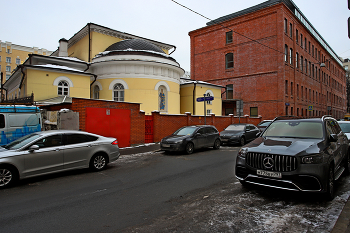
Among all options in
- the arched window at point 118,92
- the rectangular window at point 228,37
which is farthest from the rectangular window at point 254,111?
the arched window at point 118,92

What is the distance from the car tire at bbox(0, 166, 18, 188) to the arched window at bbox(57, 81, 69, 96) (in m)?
13.1

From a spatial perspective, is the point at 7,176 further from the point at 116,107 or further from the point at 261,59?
the point at 261,59

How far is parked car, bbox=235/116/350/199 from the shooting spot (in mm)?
4383

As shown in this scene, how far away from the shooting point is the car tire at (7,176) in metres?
5.92

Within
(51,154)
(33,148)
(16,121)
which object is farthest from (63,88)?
(33,148)

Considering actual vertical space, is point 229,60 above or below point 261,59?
above

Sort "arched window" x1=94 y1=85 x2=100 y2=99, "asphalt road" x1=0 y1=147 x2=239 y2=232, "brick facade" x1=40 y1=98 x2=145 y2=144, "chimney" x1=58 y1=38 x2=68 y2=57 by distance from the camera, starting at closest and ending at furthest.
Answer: "asphalt road" x1=0 y1=147 x2=239 y2=232 → "brick facade" x1=40 y1=98 x2=145 y2=144 → "arched window" x1=94 y1=85 x2=100 y2=99 → "chimney" x1=58 y1=38 x2=68 y2=57

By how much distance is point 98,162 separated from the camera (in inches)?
311

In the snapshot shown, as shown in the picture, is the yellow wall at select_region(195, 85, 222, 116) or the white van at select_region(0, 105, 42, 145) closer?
the white van at select_region(0, 105, 42, 145)

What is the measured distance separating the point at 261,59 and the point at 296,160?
30479mm

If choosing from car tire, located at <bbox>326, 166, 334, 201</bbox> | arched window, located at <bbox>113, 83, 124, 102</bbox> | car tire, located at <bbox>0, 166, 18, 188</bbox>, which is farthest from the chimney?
car tire, located at <bbox>326, 166, 334, 201</bbox>

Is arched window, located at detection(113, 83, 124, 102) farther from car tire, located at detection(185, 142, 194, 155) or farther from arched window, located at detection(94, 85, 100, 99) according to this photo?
car tire, located at detection(185, 142, 194, 155)

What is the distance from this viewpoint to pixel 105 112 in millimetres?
13094

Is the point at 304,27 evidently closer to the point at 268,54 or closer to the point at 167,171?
the point at 268,54
